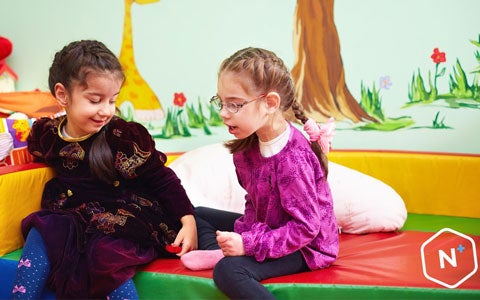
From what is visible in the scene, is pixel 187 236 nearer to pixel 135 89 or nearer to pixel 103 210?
pixel 103 210

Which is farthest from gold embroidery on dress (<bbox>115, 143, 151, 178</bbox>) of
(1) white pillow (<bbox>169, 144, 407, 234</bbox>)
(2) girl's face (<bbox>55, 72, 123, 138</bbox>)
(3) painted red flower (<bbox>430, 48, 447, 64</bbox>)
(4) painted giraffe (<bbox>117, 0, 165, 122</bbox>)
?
(3) painted red flower (<bbox>430, 48, 447, 64</bbox>)

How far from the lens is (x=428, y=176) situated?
227 cm

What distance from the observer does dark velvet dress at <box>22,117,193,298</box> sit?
148cm

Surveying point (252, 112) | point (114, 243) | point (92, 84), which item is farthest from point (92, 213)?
point (252, 112)

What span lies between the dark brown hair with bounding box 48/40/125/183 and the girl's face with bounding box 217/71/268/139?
367 millimetres

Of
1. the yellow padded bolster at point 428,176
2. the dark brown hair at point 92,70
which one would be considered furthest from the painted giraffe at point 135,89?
the dark brown hair at point 92,70

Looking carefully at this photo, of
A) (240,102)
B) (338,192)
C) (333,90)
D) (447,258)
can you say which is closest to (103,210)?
(240,102)

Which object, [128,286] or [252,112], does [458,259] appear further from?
[128,286]

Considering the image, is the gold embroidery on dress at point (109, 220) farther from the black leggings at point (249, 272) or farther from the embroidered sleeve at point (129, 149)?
the black leggings at point (249, 272)

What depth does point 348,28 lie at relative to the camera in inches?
96.2

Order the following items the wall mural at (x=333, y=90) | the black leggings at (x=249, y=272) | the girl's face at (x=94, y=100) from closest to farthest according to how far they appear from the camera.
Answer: the black leggings at (x=249, y=272) → the girl's face at (x=94, y=100) → the wall mural at (x=333, y=90)

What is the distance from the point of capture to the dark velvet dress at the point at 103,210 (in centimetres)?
148

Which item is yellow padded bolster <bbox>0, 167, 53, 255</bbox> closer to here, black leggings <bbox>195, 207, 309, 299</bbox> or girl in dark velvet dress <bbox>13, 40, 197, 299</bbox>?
girl in dark velvet dress <bbox>13, 40, 197, 299</bbox>

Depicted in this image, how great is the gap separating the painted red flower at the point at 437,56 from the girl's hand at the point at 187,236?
1.34 meters
